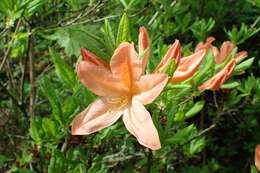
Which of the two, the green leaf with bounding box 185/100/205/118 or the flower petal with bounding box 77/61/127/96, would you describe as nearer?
the flower petal with bounding box 77/61/127/96

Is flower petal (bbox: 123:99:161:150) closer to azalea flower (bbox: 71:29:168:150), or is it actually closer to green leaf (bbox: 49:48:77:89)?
azalea flower (bbox: 71:29:168:150)

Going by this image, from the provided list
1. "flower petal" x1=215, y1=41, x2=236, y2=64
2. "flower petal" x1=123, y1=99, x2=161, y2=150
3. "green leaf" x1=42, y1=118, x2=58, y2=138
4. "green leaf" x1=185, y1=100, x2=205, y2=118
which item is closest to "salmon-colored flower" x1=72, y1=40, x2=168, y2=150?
"flower petal" x1=123, y1=99, x2=161, y2=150

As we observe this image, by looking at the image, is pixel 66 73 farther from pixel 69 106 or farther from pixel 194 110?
pixel 194 110

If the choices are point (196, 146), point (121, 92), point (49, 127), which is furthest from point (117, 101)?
point (196, 146)

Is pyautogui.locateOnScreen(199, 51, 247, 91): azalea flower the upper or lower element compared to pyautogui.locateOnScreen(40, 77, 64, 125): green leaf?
lower

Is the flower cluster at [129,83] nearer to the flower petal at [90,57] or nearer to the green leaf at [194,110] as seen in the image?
the flower petal at [90,57]

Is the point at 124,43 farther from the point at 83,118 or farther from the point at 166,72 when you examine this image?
the point at 83,118
